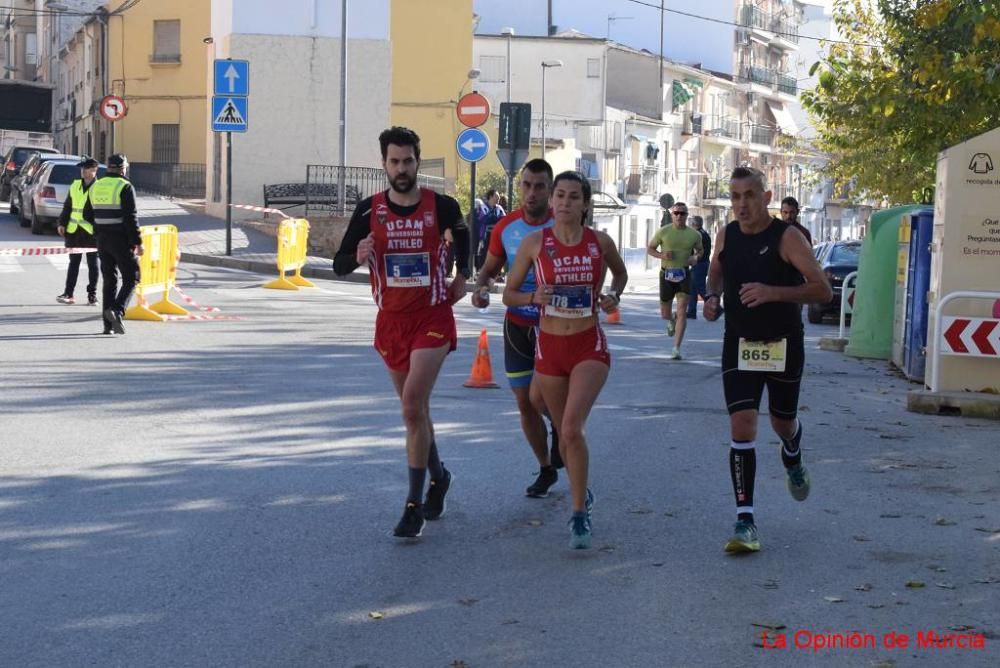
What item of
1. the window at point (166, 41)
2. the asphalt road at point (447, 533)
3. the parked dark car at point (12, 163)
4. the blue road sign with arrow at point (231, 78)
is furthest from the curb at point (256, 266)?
the window at point (166, 41)

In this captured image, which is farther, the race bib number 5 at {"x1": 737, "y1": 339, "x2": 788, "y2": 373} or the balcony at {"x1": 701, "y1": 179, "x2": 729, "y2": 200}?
the balcony at {"x1": 701, "y1": 179, "x2": 729, "y2": 200}

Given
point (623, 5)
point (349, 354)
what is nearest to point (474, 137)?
point (349, 354)

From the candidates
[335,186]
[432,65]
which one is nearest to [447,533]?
[335,186]

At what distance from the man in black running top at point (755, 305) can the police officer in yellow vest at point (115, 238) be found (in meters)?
9.83

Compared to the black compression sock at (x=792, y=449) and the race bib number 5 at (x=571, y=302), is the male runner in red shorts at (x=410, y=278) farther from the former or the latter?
the black compression sock at (x=792, y=449)

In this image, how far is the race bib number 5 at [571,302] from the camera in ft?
23.8

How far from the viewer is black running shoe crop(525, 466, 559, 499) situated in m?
8.45

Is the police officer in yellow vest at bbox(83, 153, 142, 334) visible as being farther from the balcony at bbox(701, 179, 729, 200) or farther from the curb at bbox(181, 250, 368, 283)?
the balcony at bbox(701, 179, 729, 200)

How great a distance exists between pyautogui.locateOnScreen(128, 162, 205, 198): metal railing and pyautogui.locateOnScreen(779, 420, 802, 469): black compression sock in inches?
1647

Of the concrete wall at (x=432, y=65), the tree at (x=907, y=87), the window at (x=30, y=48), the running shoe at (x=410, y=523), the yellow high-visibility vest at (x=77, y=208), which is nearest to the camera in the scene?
the running shoe at (x=410, y=523)

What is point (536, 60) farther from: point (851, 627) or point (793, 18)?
point (851, 627)

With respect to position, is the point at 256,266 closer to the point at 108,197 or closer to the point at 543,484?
the point at 108,197

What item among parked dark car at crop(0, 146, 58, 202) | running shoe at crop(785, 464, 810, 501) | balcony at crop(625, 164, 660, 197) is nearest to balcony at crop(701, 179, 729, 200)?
balcony at crop(625, 164, 660, 197)

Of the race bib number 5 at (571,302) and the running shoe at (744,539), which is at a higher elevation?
the race bib number 5 at (571,302)
